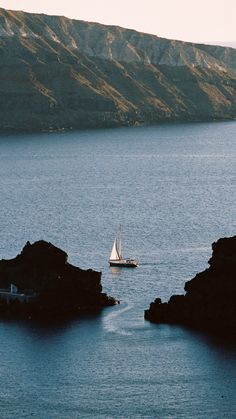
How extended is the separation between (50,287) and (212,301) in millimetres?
17613

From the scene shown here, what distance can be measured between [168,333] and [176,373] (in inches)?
444

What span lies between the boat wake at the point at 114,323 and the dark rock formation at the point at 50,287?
Answer: 290cm

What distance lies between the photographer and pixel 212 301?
13575cm

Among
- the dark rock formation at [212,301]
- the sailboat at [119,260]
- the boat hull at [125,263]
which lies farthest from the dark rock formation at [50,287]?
the sailboat at [119,260]

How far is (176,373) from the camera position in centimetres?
12375

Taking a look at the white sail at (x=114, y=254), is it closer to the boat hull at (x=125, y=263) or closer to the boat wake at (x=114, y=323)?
the boat hull at (x=125, y=263)

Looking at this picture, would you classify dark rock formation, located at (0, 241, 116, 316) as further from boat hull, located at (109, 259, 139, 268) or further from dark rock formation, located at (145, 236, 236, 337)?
boat hull, located at (109, 259, 139, 268)

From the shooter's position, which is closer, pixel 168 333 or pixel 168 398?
pixel 168 398

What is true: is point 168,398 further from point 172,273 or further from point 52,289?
point 172,273

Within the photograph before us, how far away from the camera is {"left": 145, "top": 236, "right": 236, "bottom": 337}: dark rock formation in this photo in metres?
135

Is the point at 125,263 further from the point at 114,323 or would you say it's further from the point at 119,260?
the point at 114,323

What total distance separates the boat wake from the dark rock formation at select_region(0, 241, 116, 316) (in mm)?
2902

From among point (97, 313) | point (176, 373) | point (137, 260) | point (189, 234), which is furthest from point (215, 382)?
point (189, 234)

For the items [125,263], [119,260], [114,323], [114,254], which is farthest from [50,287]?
[114,254]
